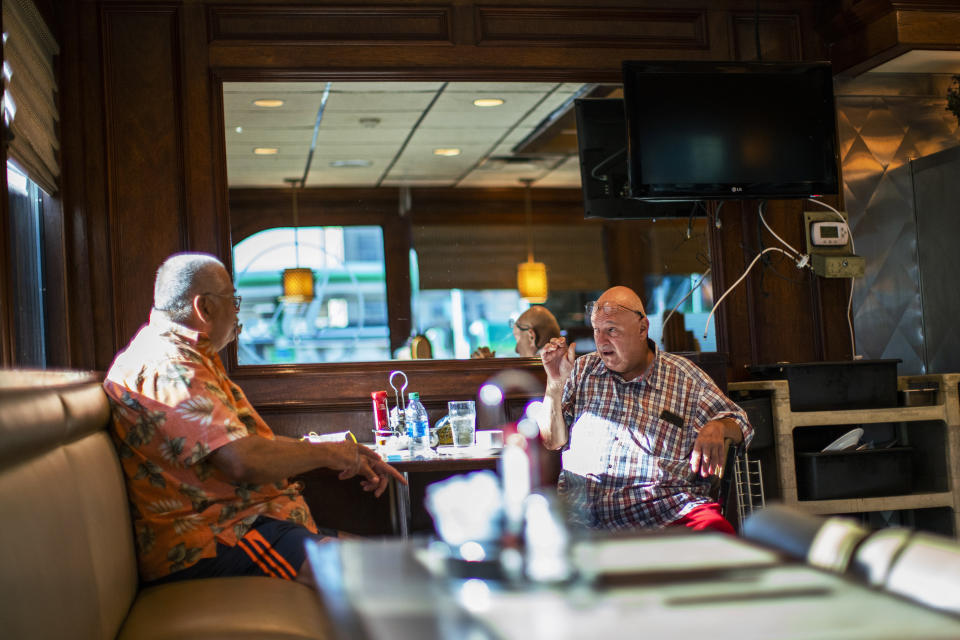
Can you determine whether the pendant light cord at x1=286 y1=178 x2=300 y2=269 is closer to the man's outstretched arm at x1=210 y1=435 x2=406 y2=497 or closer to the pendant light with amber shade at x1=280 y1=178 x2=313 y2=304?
the pendant light with amber shade at x1=280 y1=178 x2=313 y2=304

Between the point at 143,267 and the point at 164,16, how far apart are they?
1030 mm

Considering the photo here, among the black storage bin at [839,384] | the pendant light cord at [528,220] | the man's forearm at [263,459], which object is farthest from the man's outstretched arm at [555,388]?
the pendant light cord at [528,220]

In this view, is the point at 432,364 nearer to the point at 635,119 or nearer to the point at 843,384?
the point at 635,119

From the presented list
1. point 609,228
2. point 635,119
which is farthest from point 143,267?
point 609,228

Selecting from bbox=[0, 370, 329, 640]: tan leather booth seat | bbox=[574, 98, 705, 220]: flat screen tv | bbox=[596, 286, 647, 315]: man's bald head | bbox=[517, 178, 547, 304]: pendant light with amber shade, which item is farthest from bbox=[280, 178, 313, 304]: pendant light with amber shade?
bbox=[0, 370, 329, 640]: tan leather booth seat

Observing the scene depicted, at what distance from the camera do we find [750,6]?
442 cm

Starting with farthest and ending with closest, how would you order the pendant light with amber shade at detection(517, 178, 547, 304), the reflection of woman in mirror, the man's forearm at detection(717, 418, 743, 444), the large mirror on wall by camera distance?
the pendant light with amber shade at detection(517, 178, 547, 304), the large mirror on wall, the reflection of woman in mirror, the man's forearm at detection(717, 418, 743, 444)

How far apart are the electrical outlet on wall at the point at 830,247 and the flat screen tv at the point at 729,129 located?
0.24 metres

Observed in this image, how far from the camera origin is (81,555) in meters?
1.76

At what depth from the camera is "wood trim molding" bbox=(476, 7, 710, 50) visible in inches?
165

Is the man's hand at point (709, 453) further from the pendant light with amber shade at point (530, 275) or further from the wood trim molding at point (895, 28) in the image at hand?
the pendant light with amber shade at point (530, 275)

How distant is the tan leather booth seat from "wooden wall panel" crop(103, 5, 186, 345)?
5.27ft

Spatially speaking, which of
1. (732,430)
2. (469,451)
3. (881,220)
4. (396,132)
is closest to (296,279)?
(396,132)

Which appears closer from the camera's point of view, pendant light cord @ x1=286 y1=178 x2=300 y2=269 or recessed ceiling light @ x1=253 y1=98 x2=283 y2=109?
recessed ceiling light @ x1=253 y1=98 x2=283 y2=109
